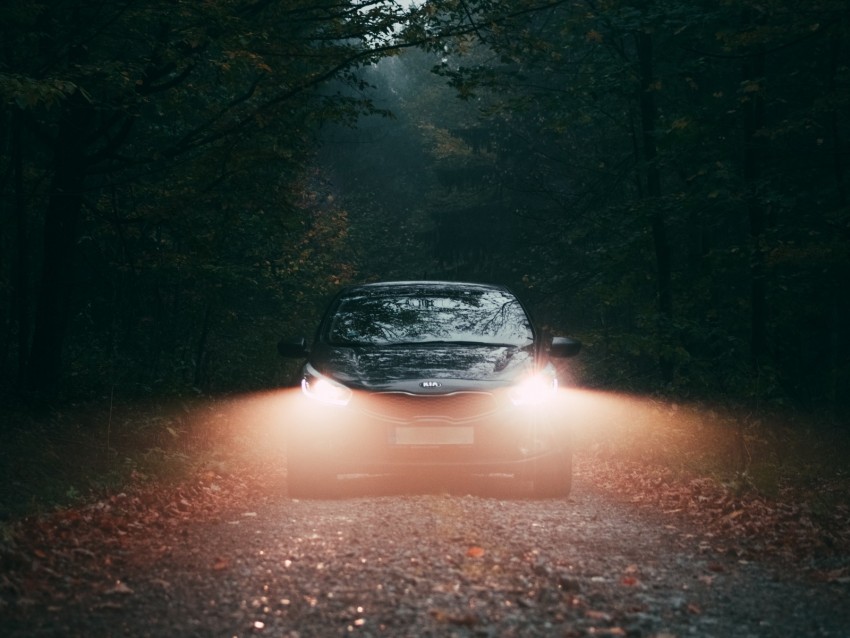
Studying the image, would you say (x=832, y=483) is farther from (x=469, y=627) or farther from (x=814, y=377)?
(x=814, y=377)

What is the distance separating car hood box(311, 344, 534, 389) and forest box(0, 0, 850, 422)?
3.59 metres

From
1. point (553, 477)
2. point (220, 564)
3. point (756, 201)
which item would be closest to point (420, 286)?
point (553, 477)

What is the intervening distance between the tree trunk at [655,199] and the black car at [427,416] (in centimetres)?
834

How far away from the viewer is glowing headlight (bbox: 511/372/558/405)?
27.6 feet

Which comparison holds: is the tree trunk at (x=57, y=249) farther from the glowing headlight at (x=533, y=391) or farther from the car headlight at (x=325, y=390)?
the glowing headlight at (x=533, y=391)

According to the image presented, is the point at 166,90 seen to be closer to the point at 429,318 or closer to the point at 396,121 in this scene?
the point at 396,121

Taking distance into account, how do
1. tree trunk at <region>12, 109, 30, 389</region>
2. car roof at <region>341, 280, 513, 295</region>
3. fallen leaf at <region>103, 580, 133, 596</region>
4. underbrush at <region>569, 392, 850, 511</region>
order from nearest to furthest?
1. fallen leaf at <region>103, 580, 133, 596</region>
2. underbrush at <region>569, 392, 850, 511</region>
3. car roof at <region>341, 280, 513, 295</region>
4. tree trunk at <region>12, 109, 30, 389</region>

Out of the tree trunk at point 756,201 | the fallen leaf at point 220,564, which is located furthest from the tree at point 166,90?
the fallen leaf at point 220,564

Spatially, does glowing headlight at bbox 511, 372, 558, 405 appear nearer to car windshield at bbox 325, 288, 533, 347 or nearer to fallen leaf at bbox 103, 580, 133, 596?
car windshield at bbox 325, 288, 533, 347

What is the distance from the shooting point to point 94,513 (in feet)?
25.9

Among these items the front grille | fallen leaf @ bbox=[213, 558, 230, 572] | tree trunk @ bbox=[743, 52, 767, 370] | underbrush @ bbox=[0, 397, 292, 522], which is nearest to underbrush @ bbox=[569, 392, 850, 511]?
tree trunk @ bbox=[743, 52, 767, 370]

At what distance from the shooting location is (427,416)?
8227 mm

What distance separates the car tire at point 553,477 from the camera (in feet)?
28.0

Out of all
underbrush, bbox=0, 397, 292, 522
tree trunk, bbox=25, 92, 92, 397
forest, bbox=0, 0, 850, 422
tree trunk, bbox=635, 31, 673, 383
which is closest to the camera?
underbrush, bbox=0, 397, 292, 522
